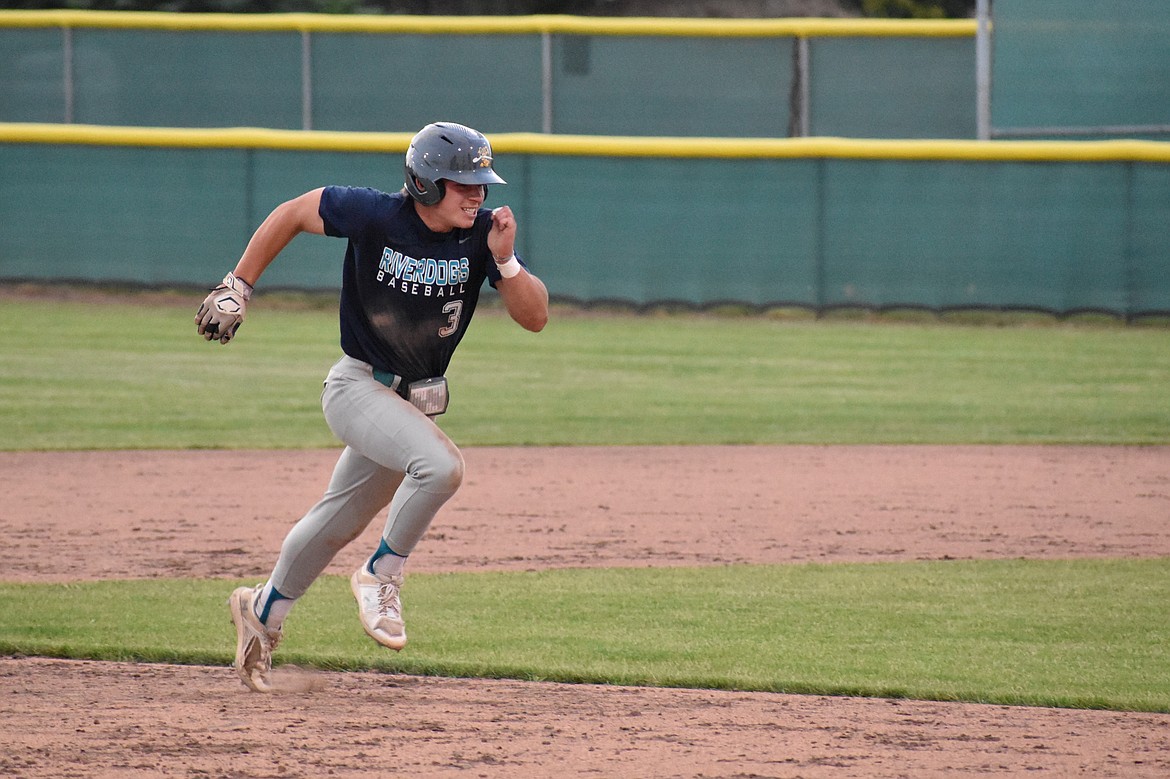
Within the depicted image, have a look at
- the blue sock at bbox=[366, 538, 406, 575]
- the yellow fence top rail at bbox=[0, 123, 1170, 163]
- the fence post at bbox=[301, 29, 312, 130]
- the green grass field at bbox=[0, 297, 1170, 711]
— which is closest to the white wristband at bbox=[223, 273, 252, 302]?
the blue sock at bbox=[366, 538, 406, 575]

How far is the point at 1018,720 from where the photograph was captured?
196 inches

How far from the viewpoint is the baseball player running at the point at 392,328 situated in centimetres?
482

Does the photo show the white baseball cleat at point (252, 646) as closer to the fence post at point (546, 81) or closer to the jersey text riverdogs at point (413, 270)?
the jersey text riverdogs at point (413, 270)

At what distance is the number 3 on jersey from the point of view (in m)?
4.93

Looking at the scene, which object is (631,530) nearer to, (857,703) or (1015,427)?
(857,703)

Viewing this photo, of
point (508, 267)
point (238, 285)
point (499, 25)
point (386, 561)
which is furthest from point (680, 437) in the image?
point (499, 25)

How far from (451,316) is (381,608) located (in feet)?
3.14

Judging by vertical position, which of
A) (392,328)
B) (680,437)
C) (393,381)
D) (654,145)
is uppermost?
(654,145)

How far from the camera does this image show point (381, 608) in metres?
4.97

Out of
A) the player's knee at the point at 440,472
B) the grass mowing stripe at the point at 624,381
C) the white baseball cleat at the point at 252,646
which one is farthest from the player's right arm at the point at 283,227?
the grass mowing stripe at the point at 624,381

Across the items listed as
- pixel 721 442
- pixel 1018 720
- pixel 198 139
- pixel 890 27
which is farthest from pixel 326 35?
pixel 1018 720

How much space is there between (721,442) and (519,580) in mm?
3857

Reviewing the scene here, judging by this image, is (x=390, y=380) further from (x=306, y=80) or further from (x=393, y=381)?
(x=306, y=80)

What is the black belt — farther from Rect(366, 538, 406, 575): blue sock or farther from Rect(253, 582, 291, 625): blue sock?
Rect(253, 582, 291, 625): blue sock
